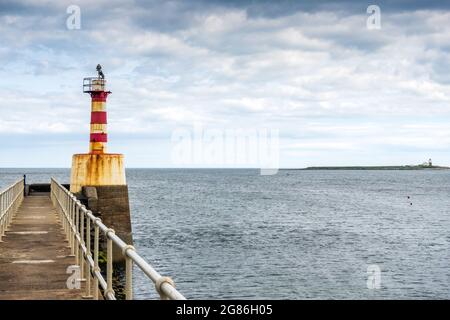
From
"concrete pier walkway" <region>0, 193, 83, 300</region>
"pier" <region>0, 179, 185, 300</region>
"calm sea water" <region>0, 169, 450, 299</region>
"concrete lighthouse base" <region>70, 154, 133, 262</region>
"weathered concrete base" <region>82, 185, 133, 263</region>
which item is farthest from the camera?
"calm sea water" <region>0, 169, 450, 299</region>

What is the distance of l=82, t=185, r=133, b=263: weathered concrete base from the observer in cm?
2402

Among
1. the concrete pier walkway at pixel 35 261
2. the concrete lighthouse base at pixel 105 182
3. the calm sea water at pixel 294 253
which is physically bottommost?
the calm sea water at pixel 294 253

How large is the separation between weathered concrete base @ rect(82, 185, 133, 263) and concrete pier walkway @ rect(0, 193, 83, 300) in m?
5.52

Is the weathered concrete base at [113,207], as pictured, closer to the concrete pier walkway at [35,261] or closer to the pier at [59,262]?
the concrete pier walkway at [35,261]

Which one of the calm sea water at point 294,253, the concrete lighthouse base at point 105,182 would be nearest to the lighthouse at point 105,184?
the concrete lighthouse base at point 105,182

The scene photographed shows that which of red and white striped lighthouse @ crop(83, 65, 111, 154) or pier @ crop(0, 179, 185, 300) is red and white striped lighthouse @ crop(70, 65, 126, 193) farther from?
pier @ crop(0, 179, 185, 300)

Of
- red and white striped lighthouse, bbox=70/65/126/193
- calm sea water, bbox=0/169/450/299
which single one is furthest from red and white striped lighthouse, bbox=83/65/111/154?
calm sea water, bbox=0/169/450/299

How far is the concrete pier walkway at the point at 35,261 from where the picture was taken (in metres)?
8.88

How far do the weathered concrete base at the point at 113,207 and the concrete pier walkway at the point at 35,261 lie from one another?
5.52m

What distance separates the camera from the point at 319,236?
43.0m
